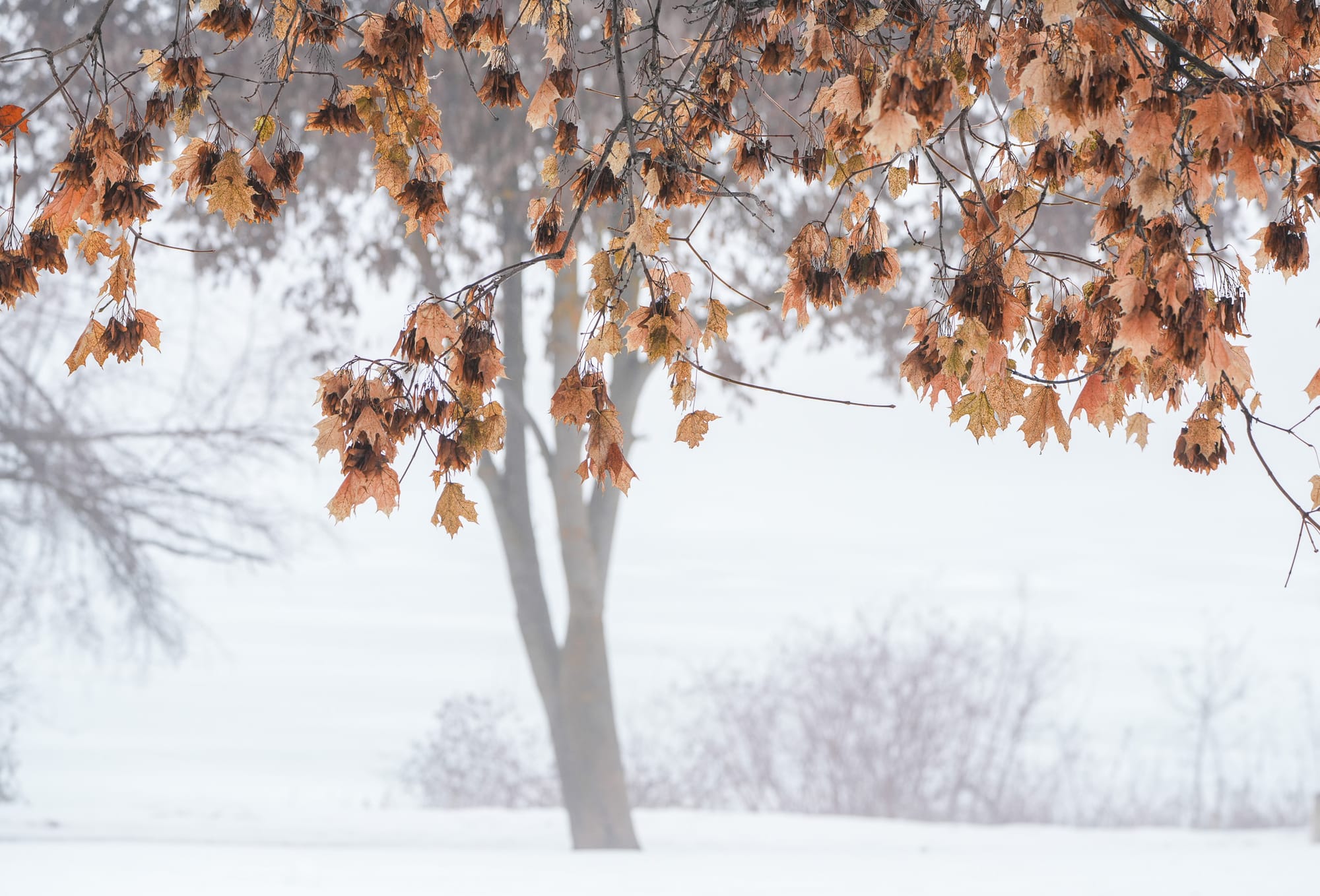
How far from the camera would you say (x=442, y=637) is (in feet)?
31.9

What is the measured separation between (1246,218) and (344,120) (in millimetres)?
6042

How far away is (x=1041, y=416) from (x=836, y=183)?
54 centimetres

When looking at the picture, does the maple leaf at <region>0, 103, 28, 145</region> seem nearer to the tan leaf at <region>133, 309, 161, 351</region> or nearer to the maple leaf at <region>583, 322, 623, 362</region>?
the tan leaf at <region>133, 309, 161, 351</region>

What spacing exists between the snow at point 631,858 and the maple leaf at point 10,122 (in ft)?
10.7

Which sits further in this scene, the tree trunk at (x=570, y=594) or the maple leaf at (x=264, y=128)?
the tree trunk at (x=570, y=594)

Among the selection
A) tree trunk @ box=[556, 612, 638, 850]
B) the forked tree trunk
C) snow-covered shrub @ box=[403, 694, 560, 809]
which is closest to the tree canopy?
the forked tree trunk

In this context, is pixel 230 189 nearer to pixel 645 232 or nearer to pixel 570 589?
pixel 645 232

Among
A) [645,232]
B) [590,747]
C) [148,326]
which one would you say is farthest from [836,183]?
[590,747]

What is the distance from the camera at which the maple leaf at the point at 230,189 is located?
80.0 inches

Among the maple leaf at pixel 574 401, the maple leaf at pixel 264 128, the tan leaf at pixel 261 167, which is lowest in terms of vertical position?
the maple leaf at pixel 574 401

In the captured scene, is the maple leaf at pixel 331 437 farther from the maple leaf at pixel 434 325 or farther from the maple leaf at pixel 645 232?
the maple leaf at pixel 645 232

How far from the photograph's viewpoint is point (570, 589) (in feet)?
21.0

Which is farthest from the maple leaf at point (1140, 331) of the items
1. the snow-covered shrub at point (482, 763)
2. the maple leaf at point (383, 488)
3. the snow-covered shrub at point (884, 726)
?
the snow-covered shrub at point (482, 763)

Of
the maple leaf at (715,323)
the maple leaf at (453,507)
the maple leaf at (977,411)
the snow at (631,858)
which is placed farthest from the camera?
the snow at (631,858)
